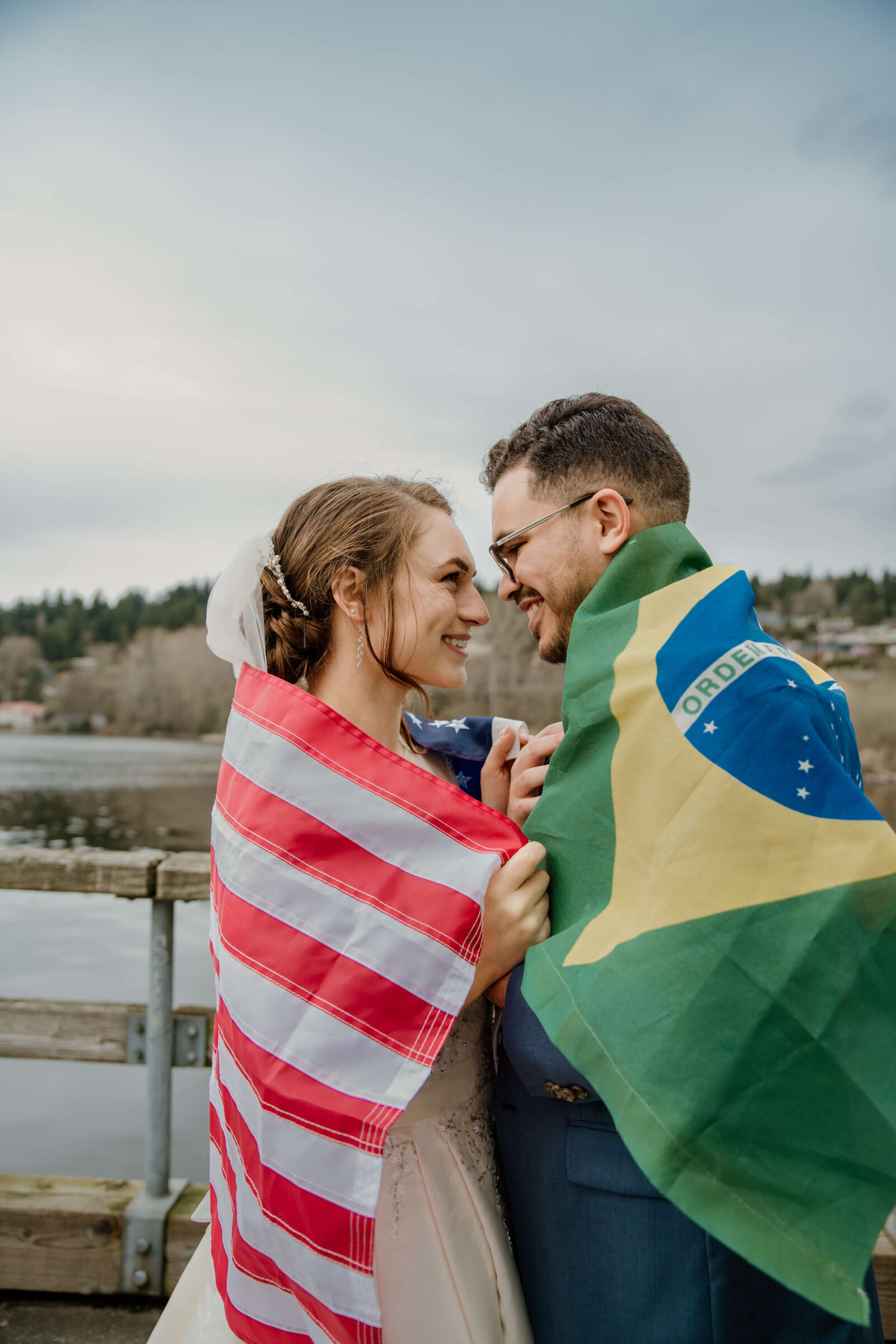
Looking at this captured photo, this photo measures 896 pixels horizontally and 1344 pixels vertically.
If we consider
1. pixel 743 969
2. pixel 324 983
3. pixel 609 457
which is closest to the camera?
pixel 743 969

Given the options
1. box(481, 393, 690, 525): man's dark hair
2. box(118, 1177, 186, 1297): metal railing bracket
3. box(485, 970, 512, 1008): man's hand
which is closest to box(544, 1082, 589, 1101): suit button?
box(485, 970, 512, 1008): man's hand

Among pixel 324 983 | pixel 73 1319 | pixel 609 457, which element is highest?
pixel 609 457

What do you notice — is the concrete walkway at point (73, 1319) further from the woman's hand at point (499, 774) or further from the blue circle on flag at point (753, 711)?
the blue circle on flag at point (753, 711)

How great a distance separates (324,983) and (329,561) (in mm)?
825

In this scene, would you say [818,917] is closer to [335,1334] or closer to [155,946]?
[335,1334]

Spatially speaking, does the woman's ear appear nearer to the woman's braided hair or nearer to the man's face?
the woman's braided hair

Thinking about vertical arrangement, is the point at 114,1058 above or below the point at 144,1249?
above

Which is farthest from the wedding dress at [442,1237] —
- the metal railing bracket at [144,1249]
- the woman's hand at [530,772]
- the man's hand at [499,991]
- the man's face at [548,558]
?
the man's face at [548,558]

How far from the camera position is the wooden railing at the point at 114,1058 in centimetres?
206

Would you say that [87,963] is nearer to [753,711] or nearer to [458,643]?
[458,643]

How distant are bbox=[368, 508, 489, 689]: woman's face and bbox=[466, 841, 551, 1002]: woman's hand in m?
0.46

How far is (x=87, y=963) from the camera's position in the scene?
753 cm

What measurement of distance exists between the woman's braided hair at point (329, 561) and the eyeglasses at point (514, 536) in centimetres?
17

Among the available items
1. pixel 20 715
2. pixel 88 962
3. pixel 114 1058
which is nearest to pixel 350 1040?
pixel 114 1058
